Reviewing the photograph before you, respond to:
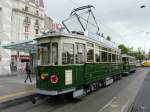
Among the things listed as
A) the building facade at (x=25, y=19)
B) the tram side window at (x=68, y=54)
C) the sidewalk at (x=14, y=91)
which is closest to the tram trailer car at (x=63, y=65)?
the tram side window at (x=68, y=54)

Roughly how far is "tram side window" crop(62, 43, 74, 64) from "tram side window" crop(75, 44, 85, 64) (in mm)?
358

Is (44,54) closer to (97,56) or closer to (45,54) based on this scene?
(45,54)

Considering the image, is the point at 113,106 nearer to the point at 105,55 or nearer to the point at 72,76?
the point at 72,76

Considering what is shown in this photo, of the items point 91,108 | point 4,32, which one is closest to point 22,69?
point 4,32

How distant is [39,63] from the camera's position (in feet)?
Result: 32.1

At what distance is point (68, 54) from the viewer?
30.9 feet

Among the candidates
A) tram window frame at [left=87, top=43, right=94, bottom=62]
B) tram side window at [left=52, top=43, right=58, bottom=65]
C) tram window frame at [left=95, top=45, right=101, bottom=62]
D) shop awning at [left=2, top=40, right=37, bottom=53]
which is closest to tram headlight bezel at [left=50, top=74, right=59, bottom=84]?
tram side window at [left=52, top=43, right=58, bottom=65]

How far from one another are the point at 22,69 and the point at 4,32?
6000mm

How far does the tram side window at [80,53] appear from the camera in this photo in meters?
9.94

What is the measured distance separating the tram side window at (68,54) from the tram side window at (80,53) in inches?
14.1

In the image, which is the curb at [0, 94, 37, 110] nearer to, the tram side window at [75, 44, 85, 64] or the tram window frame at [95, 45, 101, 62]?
the tram side window at [75, 44, 85, 64]

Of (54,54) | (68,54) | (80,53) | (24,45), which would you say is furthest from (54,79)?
(24,45)

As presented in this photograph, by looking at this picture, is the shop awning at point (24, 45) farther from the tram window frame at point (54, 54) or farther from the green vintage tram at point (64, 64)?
the tram window frame at point (54, 54)

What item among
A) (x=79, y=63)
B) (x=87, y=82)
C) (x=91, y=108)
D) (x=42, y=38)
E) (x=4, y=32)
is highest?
(x=4, y=32)
